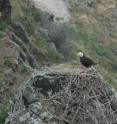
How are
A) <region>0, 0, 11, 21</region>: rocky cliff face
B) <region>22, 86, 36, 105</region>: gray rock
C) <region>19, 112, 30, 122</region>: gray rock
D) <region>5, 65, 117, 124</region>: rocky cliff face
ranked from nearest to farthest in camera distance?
<region>5, 65, 117, 124</region>: rocky cliff face → <region>19, 112, 30, 122</region>: gray rock → <region>22, 86, 36, 105</region>: gray rock → <region>0, 0, 11, 21</region>: rocky cliff face

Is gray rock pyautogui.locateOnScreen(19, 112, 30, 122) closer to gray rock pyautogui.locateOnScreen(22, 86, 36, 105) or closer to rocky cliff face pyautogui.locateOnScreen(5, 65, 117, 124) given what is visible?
rocky cliff face pyautogui.locateOnScreen(5, 65, 117, 124)

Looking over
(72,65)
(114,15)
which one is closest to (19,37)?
(72,65)

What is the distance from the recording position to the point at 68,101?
13.0 meters

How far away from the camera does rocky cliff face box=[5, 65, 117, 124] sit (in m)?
13.0

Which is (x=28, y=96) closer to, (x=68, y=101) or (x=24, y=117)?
(x=24, y=117)

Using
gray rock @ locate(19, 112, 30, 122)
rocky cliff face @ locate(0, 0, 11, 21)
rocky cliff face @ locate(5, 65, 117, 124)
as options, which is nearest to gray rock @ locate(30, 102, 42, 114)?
rocky cliff face @ locate(5, 65, 117, 124)

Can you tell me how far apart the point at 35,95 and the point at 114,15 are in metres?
97.3

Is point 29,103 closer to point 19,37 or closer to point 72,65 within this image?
point 72,65

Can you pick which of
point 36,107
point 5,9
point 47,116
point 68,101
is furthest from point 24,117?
point 5,9

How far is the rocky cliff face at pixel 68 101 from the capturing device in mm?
13047

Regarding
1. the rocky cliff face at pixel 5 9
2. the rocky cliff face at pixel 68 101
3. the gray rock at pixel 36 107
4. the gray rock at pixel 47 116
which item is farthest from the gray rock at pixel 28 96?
the rocky cliff face at pixel 5 9

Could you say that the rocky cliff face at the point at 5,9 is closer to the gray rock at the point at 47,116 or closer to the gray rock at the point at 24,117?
the gray rock at the point at 24,117

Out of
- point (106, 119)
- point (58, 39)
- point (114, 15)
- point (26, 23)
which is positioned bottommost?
point (114, 15)

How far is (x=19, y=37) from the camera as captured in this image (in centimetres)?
3291
